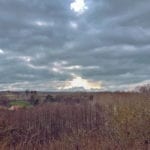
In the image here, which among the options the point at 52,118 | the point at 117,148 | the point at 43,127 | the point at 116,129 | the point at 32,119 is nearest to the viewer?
the point at 117,148

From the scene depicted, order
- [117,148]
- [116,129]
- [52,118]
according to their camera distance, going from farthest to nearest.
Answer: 1. [52,118]
2. [116,129]
3. [117,148]

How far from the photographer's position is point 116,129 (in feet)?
58.1

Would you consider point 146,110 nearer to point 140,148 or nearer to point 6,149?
point 140,148

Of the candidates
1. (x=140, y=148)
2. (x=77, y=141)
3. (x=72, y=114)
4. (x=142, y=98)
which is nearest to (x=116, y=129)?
(x=142, y=98)

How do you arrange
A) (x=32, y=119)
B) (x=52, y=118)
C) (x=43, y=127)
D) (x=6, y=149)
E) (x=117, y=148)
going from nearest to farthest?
(x=117, y=148) < (x=6, y=149) < (x=43, y=127) < (x=32, y=119) < (x=52, y=118)

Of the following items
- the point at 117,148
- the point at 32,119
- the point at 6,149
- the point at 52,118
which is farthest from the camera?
the point at 52,118

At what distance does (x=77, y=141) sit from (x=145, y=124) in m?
5.54

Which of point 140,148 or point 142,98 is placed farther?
point 142,98

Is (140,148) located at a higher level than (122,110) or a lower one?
lower

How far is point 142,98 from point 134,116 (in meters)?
1.50

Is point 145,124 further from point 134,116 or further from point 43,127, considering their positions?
point 43,127

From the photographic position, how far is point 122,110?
62.7 feet

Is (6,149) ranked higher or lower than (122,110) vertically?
lower

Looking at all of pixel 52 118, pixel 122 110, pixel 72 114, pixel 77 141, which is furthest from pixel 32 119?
pixel 77 141
